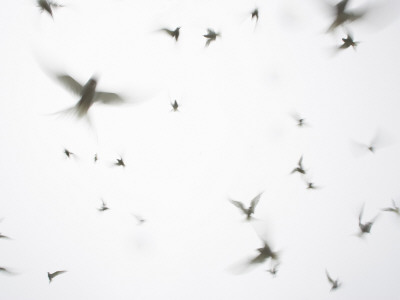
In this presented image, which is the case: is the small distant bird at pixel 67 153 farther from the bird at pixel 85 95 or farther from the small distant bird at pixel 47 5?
the small distant bird at pixel 47 5

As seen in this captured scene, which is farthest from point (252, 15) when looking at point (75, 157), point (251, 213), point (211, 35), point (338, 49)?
point (75, 157)

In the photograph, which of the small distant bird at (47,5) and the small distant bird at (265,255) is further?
the small distant bird at (265,255)

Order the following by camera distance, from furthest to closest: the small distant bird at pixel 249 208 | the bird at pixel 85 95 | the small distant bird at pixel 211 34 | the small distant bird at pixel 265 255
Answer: the small distant bird at pixel 265 255
the small distant bird at pixel 249 208
the small distant bird at pixel 211 34
the bird at pixel 85 95

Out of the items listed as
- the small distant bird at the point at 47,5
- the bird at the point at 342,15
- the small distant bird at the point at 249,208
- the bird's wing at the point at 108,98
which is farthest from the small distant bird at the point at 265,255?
the small distant bird at the point at 47,5

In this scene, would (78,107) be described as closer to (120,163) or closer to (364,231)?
(120,163)

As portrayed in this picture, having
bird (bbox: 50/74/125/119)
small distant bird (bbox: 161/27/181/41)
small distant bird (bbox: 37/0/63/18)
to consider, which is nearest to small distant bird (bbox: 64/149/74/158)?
bird (bbox: 50/74/125/119)

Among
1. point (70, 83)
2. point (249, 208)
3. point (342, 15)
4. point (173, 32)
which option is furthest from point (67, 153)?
point (342, 15)
